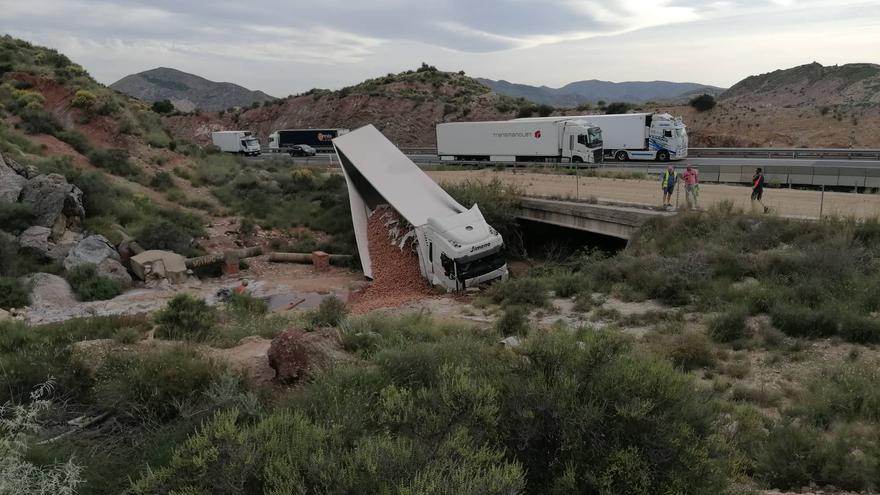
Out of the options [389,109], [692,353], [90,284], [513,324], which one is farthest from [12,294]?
[389,109]

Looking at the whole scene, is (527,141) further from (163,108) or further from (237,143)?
(163,108)

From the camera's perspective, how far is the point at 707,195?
2206cm

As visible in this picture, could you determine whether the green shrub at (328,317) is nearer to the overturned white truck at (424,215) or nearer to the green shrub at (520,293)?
the green shrub at (520,293)

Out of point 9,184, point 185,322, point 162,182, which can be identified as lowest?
point 185,322

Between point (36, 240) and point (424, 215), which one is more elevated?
point (424, 215)

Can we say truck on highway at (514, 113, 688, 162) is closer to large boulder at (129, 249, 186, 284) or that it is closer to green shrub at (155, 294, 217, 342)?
large boulder at (129, 249, 186, 284)

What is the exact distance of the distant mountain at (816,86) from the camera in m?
78.3

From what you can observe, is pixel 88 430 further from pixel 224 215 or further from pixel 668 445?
pixel 224 215

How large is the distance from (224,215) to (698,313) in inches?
917

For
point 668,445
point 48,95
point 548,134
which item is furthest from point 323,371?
point 48,95

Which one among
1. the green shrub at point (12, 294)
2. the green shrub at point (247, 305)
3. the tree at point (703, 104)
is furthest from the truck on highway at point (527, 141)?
the green shrub at point (12, 294)

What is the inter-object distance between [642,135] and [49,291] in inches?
1234

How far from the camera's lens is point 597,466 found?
14.9ft

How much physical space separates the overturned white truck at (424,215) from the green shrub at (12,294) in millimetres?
10086
